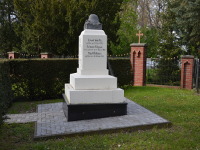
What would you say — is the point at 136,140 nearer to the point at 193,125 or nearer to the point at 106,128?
the point at 106,128

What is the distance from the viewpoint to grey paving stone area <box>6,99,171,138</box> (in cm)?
507

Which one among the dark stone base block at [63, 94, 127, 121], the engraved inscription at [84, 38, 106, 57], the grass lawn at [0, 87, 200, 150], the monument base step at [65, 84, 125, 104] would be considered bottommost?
the grass lawn at [0, 87, 200, 150]

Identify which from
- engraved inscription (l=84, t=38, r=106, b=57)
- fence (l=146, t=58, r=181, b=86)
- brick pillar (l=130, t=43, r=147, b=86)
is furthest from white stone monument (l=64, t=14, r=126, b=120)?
fence (l=146, t=58, r=181, b=86)

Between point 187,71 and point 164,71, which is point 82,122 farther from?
point 164,71

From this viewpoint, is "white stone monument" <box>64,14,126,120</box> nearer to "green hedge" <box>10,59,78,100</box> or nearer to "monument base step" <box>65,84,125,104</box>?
"monument base step" <box>65,84,125,104</box>

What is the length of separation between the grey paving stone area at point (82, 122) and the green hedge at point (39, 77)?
2.75 m

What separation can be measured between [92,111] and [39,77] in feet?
14.0

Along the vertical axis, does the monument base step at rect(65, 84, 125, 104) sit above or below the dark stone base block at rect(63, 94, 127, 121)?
above

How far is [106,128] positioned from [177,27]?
11.7 m

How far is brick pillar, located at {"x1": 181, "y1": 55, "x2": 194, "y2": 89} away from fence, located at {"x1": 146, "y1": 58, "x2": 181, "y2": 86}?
957mm

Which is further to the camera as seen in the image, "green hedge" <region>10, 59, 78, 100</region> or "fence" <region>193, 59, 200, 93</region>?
"fence" <region>193, 59, 200, 93</region>

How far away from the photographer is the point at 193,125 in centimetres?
551

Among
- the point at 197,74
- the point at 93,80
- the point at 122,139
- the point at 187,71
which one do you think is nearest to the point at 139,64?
the point at 187,71

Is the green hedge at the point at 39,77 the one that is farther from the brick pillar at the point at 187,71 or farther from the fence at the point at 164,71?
the brick pillar at the point at 187,71
